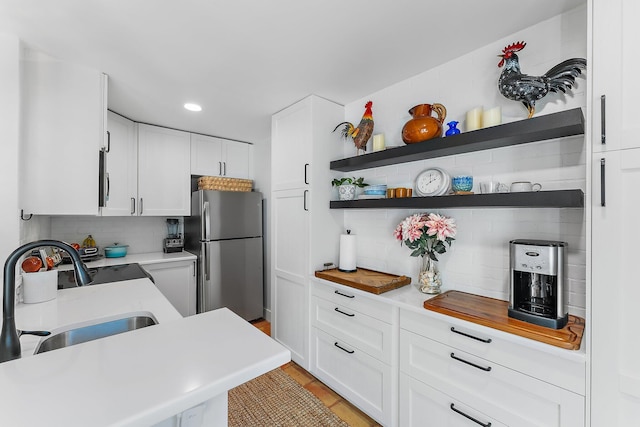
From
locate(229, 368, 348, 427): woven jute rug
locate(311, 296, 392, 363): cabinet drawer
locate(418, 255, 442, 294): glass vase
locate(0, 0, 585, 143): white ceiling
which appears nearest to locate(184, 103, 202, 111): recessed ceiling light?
locate(0, 0, 585, 143): white ceiling

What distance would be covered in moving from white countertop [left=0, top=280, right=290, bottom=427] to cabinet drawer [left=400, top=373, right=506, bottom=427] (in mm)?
1132

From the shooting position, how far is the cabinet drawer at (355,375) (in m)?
1.71

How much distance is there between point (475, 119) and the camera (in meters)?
1.61

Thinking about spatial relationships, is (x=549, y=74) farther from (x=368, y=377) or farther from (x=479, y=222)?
(x=368, y=377)

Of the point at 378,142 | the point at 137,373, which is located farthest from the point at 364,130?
the point at 137,373

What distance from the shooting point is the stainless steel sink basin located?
3.89 ft

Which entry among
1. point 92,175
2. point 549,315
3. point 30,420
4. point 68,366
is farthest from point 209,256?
point 549,315

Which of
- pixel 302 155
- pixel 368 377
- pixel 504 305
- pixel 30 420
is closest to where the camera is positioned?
pixel 30 420

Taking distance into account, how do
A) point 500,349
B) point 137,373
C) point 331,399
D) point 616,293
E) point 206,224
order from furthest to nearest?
point 206,224, point 331,399, point 500,349, point 616,293, point 137,373

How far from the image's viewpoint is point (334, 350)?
6.86 feet

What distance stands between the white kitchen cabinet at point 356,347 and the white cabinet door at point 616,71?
126 cm

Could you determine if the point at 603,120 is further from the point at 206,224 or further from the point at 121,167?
the point at 121,167

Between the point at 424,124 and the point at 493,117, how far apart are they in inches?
14.5

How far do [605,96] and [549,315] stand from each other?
3.01 feet
